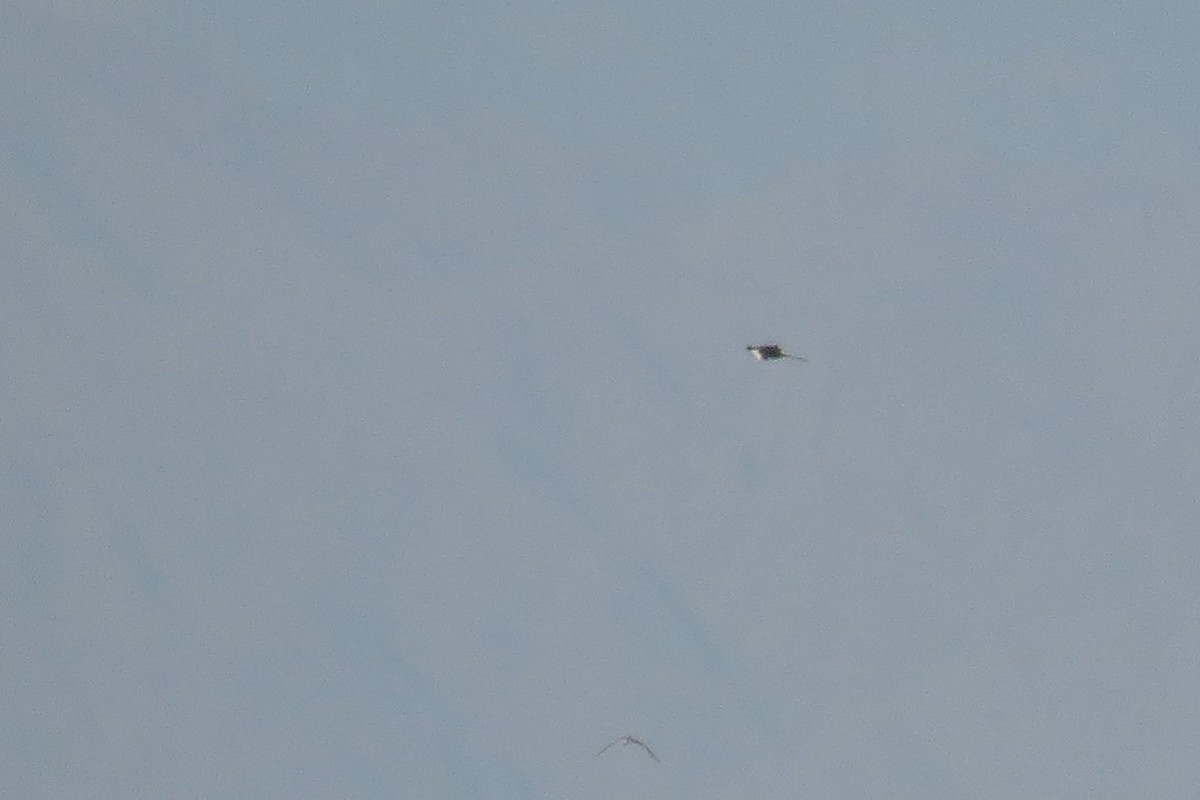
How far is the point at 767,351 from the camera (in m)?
25.3

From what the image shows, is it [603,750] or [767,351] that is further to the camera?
[603,750]

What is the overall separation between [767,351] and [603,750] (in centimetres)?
6903

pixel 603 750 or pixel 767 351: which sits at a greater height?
pixel 767 351

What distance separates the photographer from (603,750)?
70.4 m
